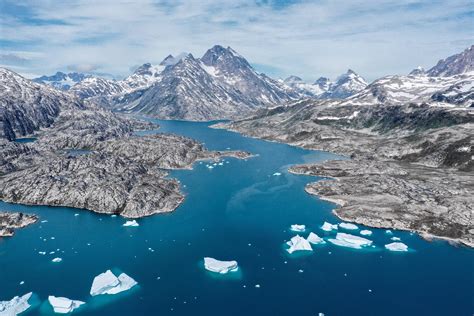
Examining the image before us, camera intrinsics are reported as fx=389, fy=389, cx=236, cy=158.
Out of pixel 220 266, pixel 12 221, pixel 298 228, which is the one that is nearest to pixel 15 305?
pixel 220 266

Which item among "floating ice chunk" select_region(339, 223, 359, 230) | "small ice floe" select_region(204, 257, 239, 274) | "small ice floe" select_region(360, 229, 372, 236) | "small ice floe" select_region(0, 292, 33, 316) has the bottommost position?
"small ice floe" select_region(0, 292, 33, 316)

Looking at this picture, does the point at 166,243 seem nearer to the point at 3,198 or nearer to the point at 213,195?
the point at 213,195

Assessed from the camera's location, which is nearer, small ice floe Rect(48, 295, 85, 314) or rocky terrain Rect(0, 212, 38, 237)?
small ice floe Rect(48, 295, 85, 314)

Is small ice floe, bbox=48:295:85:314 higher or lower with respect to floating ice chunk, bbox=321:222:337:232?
lower

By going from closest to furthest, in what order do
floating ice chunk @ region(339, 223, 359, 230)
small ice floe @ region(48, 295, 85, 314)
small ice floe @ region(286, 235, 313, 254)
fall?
1. small ice floe @ region(48, 295, 85, 314)
2. small ice floe @ region(286, 235, 313, 254)
3. floating ice chunk @ region(339, 223, 359, 230)

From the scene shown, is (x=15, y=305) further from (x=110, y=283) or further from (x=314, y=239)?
(x=314, y=239)

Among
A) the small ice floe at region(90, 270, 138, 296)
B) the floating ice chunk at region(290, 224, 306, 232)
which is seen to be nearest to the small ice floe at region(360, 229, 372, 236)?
the floating ice chunk at region(290, 224, 306, 232)

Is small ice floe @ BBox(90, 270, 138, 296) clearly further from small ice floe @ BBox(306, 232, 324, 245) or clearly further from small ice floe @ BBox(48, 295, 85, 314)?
small ice floe @ BBox(306, 232, 324, 245)
